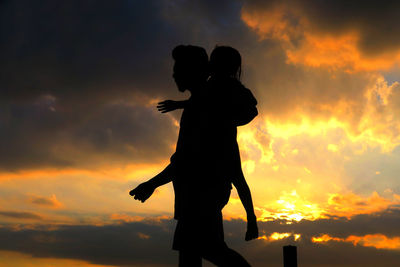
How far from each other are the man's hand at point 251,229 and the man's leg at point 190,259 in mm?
666

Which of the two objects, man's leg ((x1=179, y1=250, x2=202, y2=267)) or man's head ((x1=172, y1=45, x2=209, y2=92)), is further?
man's head ((x1=172, y1=45, x2=209, y2=92))

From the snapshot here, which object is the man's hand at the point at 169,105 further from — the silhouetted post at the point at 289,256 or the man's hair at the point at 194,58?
the silhouetted post at the point at 289,256

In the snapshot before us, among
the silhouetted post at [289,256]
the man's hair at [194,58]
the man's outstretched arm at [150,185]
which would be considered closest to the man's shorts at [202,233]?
the man's outstretched arm at [150,185]

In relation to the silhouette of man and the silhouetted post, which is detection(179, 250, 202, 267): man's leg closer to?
the silhouette of man

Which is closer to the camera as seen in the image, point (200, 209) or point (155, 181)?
point (200, 209)

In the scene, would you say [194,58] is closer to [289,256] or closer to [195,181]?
[195,181]

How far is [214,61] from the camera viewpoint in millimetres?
5332

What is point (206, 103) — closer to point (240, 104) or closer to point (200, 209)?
point (240, 104)

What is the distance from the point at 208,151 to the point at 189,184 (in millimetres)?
445

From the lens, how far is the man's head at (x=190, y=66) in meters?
5.43

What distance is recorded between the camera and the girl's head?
5.29 metres

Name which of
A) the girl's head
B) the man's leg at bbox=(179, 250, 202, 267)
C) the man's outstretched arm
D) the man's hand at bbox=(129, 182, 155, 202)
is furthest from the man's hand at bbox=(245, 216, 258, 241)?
the girl's head

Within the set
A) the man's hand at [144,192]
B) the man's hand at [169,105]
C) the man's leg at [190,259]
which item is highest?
the man's hand at [169,105]

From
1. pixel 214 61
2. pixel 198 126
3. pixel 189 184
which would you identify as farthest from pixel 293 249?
pixel 214 61
